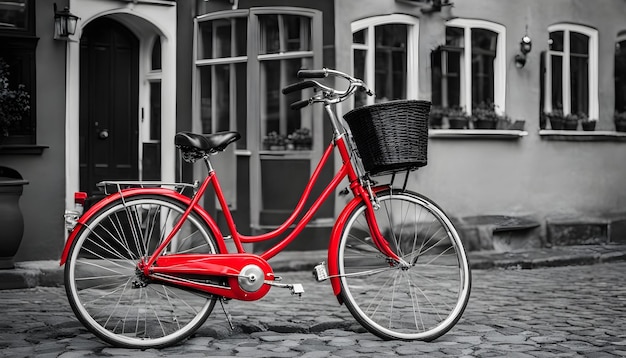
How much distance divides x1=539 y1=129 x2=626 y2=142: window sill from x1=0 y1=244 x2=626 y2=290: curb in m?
1.59

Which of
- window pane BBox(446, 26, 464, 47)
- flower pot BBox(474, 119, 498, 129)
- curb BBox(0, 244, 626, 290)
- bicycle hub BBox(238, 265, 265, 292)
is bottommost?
curb BBox(0, 244, 626, 290)

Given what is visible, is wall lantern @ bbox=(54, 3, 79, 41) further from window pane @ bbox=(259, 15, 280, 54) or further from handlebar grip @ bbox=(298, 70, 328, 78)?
handlebar grip @ bbox=(298, 70, 328, 78)

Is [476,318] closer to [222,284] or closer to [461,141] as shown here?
[222,284]

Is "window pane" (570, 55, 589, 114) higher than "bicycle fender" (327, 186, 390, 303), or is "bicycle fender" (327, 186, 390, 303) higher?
"window pane" (570, 55, 589, 114)

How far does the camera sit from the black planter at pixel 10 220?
8719 millimetres

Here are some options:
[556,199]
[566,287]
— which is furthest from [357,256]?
[556,199]

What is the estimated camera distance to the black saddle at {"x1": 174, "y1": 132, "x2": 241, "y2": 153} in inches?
196

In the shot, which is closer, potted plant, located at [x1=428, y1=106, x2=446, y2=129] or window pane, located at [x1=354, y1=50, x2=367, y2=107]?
window pane, located at [x1=354, y1=50, x2=367, y2=107]

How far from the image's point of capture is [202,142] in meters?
5.00

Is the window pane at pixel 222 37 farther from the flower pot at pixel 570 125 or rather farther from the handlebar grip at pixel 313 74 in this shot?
the handlebar grip at pixel 313 74

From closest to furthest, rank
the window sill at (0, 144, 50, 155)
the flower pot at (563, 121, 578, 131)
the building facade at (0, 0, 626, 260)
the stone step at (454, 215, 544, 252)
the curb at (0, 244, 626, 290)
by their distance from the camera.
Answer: the curb at (0, 244, 626, 290) < the window sill at (0, 144, 50, 155) < the building facade at (0, 0, 626, 260) < the stone step at (454, 215, 544, 252) < the flower pot at (563, 121, 578, 131)

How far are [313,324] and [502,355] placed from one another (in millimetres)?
1398

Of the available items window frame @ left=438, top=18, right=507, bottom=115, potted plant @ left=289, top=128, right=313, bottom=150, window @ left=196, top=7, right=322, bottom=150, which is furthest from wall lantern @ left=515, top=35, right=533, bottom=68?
potted plant @ left=289, top=128, right=313, bottom=150

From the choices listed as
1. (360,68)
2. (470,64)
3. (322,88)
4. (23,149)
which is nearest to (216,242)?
(322,88)
